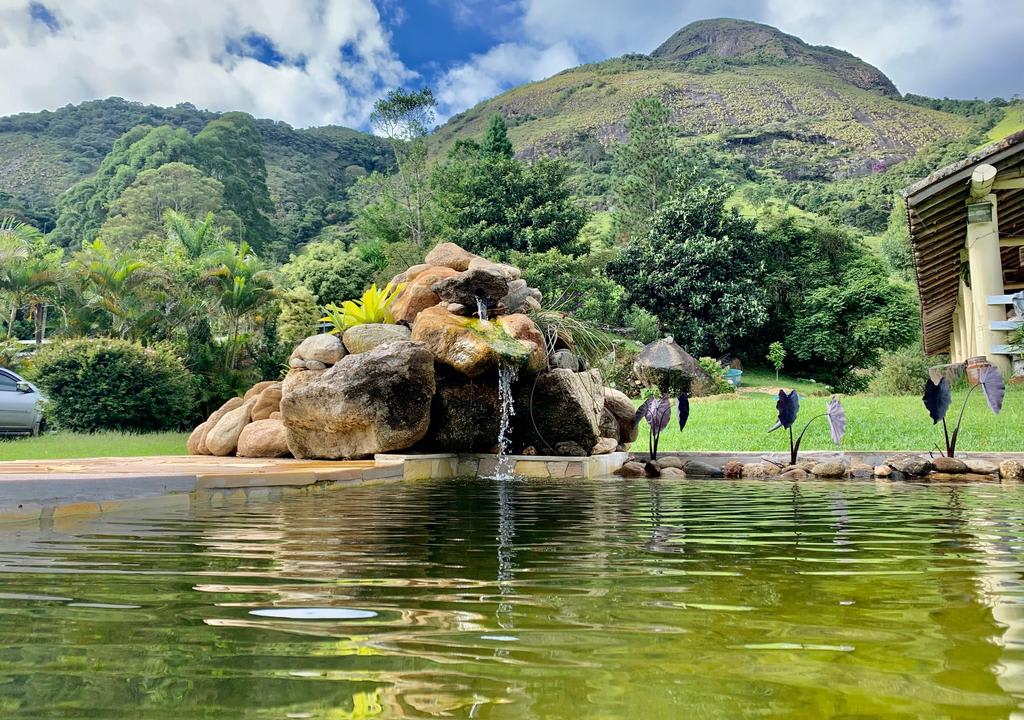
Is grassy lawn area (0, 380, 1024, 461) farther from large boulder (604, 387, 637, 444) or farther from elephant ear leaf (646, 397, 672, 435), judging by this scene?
elephant ear leaf (646, 397, 672, 435)

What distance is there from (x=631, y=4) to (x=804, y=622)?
8494 centimetres

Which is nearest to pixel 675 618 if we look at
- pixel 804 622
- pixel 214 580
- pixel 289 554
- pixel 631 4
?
pixel 804 622

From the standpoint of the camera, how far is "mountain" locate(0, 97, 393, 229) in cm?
6238

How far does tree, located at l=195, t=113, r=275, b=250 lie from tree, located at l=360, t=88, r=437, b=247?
24313 millimetres

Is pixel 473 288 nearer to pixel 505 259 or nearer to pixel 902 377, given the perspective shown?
pixel 902 377

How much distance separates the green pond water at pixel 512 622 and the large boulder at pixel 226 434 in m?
5.56

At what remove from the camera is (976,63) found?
106000 millimetres

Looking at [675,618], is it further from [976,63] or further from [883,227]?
[976,63]

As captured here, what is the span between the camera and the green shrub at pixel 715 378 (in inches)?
882

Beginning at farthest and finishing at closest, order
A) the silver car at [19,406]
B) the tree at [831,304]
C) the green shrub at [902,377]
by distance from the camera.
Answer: the tree at [831,304] < the green shrub at [902,377] < the silver car at [19,406]

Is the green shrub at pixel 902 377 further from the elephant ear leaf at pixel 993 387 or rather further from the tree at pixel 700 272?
the tree at pixel 700 272

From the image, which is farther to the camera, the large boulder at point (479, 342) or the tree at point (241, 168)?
the tree at point (241, 168)

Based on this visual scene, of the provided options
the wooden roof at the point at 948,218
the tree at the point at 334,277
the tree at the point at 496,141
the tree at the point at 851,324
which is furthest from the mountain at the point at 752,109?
the wooden roof at the point at 948,218

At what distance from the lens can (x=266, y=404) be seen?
30.4 feet
